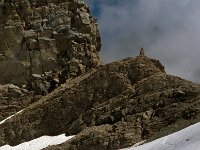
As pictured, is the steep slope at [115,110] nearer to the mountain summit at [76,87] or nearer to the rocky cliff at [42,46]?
the mountain summit at [76,87]

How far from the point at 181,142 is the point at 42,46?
3467 centimetres

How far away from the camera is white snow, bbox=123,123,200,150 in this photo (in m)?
22.3

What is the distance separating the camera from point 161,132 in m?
30.9

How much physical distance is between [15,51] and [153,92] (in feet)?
79.9

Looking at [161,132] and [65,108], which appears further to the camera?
[65,108]

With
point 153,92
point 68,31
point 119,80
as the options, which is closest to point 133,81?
point 119,80

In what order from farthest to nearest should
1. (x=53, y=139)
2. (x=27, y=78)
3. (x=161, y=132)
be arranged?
(x=27, y=78) → (x=53, y=139) → (x=161, y=132)

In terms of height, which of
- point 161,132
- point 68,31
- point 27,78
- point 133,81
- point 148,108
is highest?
point 68,31

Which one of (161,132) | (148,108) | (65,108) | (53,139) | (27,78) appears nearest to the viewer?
(161,132)

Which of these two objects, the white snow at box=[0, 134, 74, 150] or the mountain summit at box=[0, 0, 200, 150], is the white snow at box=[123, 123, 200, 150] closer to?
the mountain summit at box=[0, 0, 200, 150]

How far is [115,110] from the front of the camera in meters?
36.3

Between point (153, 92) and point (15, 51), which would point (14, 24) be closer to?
point (15, 51)

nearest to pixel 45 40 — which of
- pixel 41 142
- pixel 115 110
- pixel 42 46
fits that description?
pixel 42 46

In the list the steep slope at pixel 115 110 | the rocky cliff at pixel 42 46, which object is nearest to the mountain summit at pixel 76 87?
the steep slope at pixel 115 110
